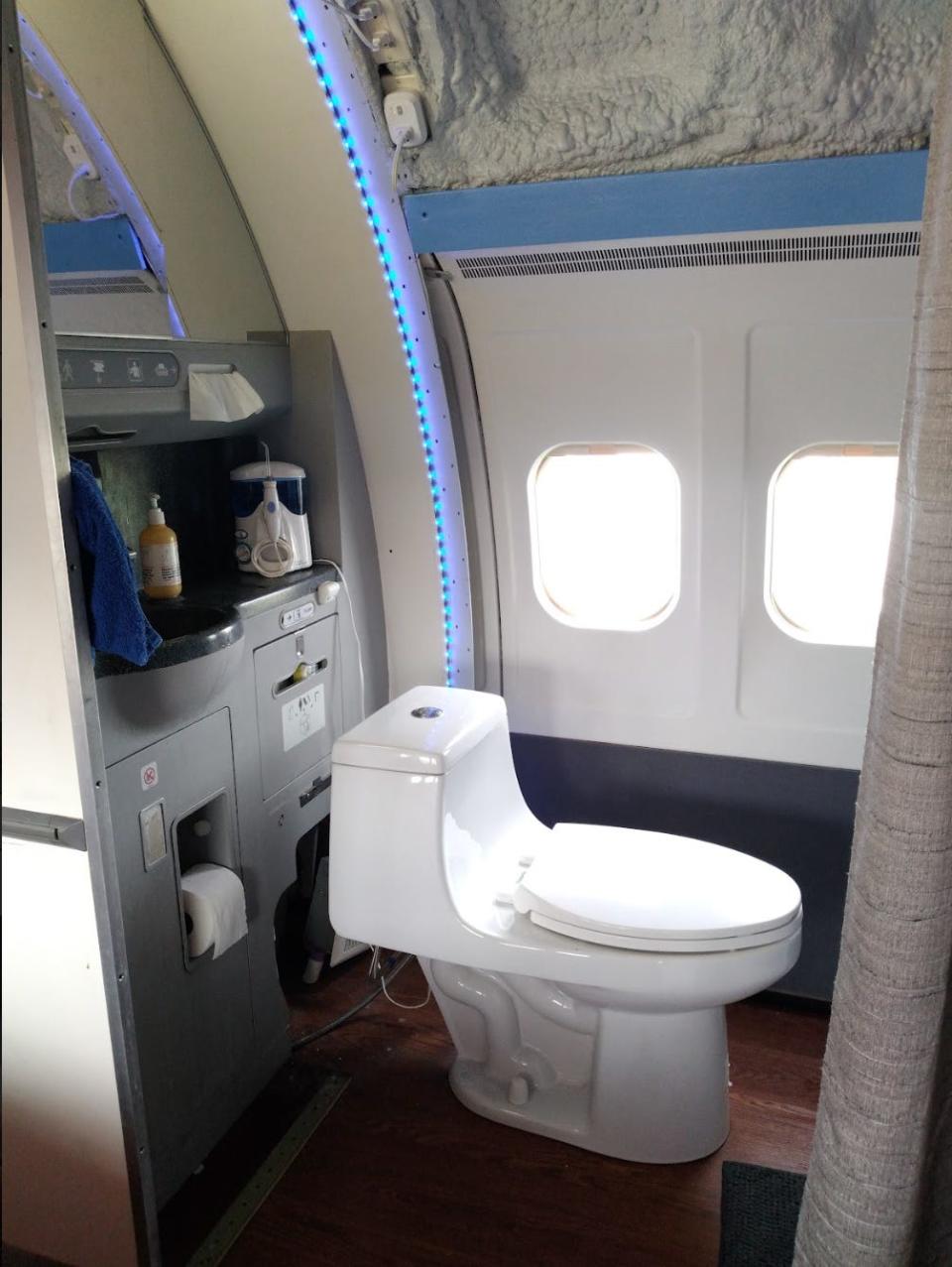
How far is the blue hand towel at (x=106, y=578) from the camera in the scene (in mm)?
1494

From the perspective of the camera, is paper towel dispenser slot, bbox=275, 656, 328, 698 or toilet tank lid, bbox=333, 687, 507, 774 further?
paper towel dispenser slot, bbox=275, 656, 328, 698

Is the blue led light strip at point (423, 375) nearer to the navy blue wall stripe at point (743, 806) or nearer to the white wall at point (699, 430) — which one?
the white wall at point (699, 430)

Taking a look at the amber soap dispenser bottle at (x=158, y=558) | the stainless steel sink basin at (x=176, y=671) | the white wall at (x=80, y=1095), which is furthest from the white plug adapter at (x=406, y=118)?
the white wall at (x=80, y=1095)

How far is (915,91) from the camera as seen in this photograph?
1.82m

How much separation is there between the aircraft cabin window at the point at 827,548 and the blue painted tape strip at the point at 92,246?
61.2 inches

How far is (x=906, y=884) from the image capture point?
3.84 ft

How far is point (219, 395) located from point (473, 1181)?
178 centimetres

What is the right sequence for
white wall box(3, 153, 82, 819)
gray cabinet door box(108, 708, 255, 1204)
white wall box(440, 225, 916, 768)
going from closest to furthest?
white wall box(3, 153, 82, 819), gray cabinet door box(108, 708, 255, 1204), white wall box(440, 225, 916, 768)

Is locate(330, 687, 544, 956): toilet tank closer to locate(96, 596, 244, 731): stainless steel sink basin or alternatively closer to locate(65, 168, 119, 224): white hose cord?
locate(96, 596, 244, 731): stainless steel sink basin

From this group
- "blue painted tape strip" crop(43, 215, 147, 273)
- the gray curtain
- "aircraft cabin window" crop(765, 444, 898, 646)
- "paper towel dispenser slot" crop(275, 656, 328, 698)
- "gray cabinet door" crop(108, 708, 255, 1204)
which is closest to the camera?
the gray curtain

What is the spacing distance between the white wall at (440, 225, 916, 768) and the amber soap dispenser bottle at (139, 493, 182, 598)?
0.92 metres

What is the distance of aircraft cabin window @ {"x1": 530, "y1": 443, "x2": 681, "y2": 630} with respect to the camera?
2.68m

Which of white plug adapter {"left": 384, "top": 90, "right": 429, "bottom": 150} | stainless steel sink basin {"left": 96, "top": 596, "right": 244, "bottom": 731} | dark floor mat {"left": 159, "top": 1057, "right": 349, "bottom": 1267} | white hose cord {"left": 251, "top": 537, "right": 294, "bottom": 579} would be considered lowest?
dark floor mat {"left": 159, "top": 1057, "right": 349, "bottom": 1267}

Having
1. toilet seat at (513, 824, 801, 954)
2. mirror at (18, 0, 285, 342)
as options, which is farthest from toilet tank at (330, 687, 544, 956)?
mirror at (18, 0, 285, 342)
